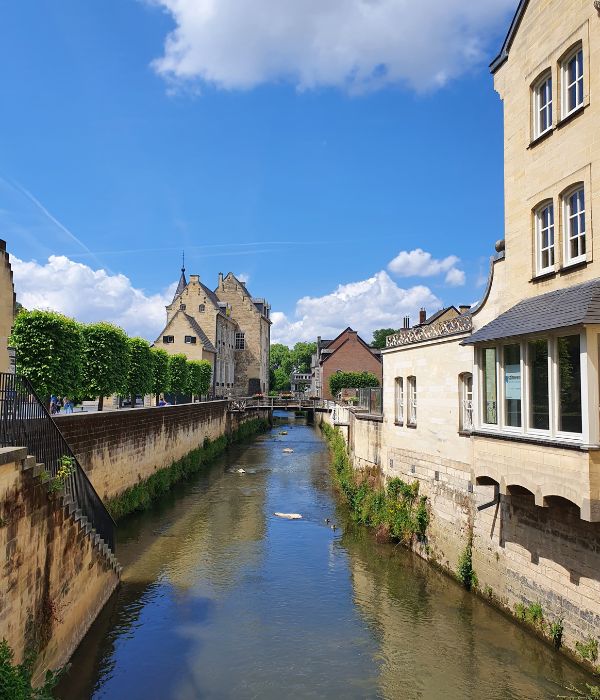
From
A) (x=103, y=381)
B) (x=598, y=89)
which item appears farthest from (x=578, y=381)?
(x=103, y=381)

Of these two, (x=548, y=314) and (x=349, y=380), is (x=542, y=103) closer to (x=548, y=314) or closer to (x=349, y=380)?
(x=548, y=314)

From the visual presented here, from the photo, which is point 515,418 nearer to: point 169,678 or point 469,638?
point 469,638

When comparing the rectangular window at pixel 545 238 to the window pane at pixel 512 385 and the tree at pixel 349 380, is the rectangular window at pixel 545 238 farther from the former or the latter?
the tree at pixel 349 380

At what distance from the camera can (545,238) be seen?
414 inches

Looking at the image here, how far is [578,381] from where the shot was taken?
8.38m

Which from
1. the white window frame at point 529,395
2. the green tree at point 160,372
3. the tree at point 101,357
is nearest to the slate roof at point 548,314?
the white window frame at point 529,395

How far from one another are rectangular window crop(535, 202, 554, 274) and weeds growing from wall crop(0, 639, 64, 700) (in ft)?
33.2

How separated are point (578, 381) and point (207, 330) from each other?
53592mm

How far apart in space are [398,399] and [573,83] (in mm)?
10002

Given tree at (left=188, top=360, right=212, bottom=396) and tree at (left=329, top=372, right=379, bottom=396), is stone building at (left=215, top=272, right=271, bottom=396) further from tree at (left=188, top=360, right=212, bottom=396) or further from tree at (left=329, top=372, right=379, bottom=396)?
tree at (left=188, top=360, right=212, bottom=396)

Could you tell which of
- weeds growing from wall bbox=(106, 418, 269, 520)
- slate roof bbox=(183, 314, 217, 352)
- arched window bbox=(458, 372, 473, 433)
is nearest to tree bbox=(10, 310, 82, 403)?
weeds growing from wall bbox=(106, 418, 269, 520)

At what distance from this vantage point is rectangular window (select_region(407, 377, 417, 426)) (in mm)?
16159

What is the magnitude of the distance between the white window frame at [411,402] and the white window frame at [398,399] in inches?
24.1

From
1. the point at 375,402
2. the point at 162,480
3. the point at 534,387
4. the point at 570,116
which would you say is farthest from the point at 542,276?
the point at 162,480
